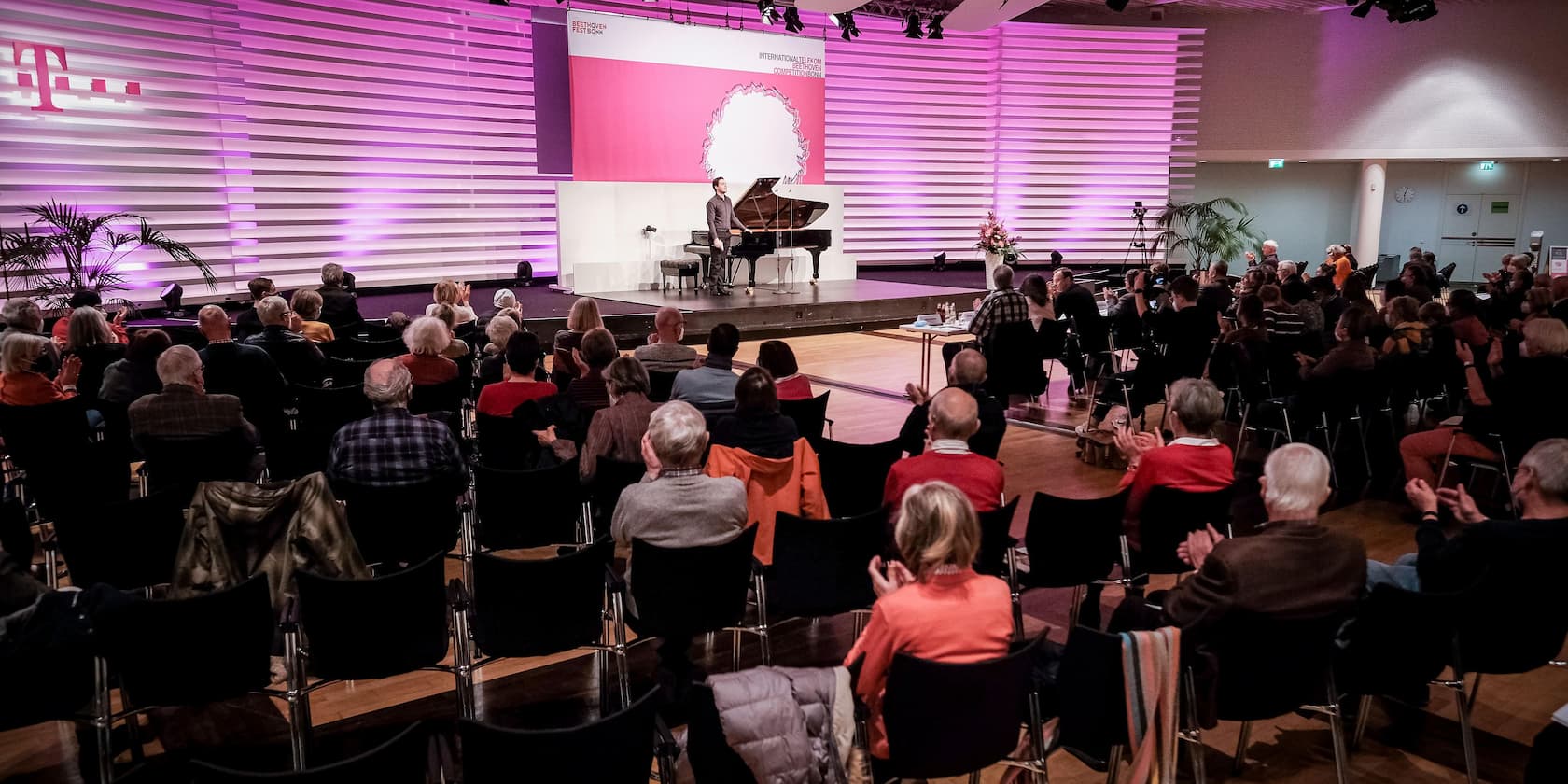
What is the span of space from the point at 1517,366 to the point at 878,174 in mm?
12916

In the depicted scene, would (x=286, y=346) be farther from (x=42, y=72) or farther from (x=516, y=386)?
(x=42, y=72)

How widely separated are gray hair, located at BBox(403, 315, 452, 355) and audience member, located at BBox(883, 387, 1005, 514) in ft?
10.0

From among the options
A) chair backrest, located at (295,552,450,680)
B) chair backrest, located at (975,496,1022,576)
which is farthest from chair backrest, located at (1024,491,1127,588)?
chair backrest, located at (295,552,450,680)

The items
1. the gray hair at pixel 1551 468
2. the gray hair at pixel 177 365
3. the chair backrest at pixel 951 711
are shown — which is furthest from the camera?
the gray hair at pixel 177 365

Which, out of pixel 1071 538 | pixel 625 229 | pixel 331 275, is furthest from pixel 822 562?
pixel 625 229

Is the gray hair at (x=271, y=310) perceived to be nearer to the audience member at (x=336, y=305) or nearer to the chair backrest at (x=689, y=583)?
the audience member at (x=336, y=305)

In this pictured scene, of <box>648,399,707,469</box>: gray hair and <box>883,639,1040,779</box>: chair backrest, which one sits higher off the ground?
<box>648,399,707,469</box>: gray hair

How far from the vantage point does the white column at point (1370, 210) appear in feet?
59.4

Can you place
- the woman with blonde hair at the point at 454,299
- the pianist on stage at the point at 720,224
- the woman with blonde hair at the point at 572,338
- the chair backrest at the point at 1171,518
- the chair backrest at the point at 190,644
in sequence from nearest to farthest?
1. the chair backrest at the point at 190,644
2. the chair backrest at the point at 1171,518
3. the woman with blonde hair at the point at 572,338
4. the woman with blonde hair at the point at 454,299
5. the pianist on stage at the point at 720,224

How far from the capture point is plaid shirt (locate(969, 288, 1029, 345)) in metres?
7.75

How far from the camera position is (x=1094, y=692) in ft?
8.95

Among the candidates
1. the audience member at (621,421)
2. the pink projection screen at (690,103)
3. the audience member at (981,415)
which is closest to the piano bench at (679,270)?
the pink projection screen at (690,103)

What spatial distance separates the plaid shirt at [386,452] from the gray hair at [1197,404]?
2.91 metres

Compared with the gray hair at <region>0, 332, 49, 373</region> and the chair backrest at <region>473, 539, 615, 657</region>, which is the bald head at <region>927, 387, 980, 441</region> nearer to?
the chair backrest at <region>473, 539, 615, 657</region>
